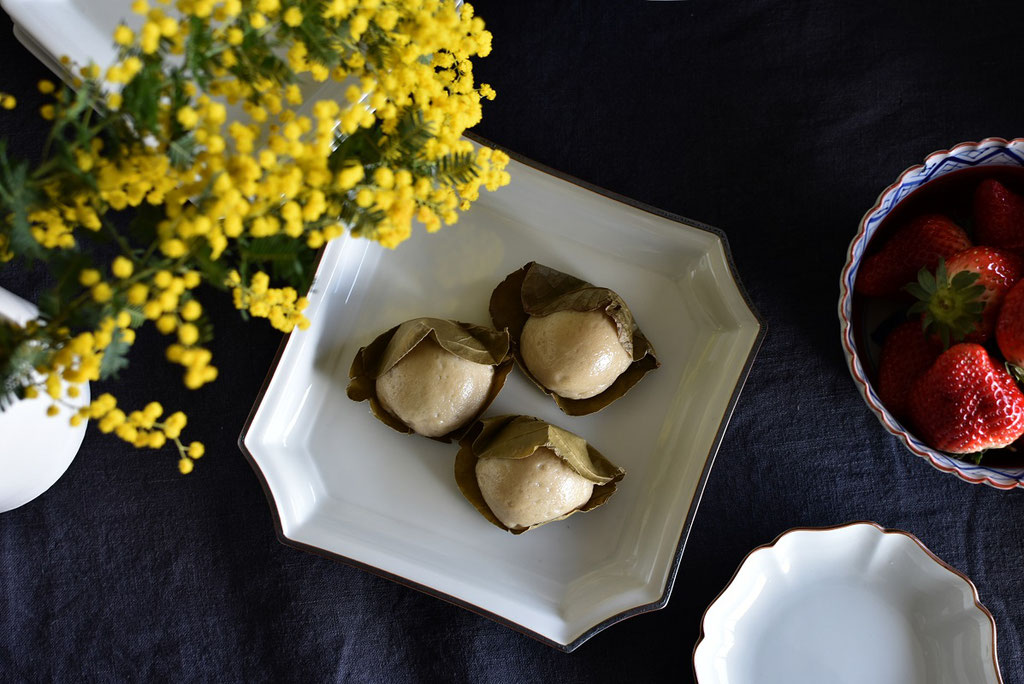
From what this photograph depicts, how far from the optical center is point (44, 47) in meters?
0.80

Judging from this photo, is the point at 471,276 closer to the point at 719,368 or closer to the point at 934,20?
the point at 719,368

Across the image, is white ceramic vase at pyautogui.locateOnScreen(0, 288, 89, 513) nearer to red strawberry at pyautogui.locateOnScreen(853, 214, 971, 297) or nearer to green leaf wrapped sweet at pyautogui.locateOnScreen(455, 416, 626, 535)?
green leaf wrapped sweet at pyautogui.locateOnScreen(455, 416, 626, 535)

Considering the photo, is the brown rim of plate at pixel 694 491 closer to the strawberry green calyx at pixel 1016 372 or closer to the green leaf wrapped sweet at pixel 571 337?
the green leaf wrapped sweet at pixel 571 337

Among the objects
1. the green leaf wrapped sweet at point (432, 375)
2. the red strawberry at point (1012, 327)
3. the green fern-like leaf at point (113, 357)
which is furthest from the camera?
the green leaf wrapped sweet at point (432, 375)

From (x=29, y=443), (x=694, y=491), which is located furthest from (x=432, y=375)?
(x=29, y=443)

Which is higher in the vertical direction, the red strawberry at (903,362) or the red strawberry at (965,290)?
the red strawberry at (965,290)

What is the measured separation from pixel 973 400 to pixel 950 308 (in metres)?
0.09

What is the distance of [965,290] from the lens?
719 mm

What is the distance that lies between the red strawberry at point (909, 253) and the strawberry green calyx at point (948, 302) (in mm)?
24

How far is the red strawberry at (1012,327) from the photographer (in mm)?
697

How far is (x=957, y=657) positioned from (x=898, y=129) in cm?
59

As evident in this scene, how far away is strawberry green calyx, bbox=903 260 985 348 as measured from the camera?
72 centimetres

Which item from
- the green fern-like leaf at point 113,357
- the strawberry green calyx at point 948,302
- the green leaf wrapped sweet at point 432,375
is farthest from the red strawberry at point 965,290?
the green fern-like leaf at point 113,357

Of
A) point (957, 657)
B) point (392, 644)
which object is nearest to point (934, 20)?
point (957, 657)
